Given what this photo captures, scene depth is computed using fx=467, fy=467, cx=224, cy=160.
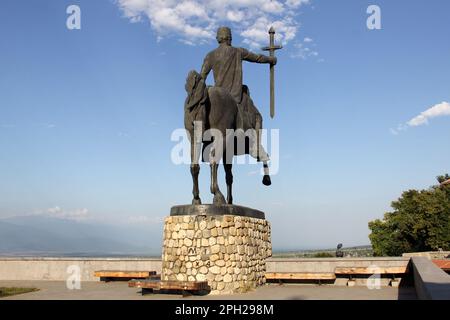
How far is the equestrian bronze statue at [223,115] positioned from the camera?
10328mm

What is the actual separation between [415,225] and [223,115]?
3371cm

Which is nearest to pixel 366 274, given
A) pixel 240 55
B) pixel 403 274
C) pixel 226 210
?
pixel 403 274

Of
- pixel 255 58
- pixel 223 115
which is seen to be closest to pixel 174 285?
pixel 223 115

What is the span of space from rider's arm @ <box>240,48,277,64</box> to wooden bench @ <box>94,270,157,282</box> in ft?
20.9

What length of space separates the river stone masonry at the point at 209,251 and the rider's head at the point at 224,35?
15.4 ft

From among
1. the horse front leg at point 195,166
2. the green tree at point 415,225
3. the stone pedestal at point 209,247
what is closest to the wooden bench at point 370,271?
the stone pedestal at point 209,247

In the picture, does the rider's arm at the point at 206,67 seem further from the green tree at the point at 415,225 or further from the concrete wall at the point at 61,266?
the green tree at the point at 415,225

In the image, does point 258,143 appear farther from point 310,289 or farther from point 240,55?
point 310,289

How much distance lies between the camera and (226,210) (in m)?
10.3

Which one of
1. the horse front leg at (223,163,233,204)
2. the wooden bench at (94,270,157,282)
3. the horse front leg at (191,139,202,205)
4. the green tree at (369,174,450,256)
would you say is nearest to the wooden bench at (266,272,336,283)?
the horse front leg at (223,163,233,204)

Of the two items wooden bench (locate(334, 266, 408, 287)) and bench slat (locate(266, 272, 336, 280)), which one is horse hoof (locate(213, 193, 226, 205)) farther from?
wooden bench (locate(334, 266, 408, 287))

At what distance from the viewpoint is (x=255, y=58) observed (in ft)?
41.1

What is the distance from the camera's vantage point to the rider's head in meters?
12.1

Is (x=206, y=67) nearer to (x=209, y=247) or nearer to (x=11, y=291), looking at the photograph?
(x=209, y=247)
